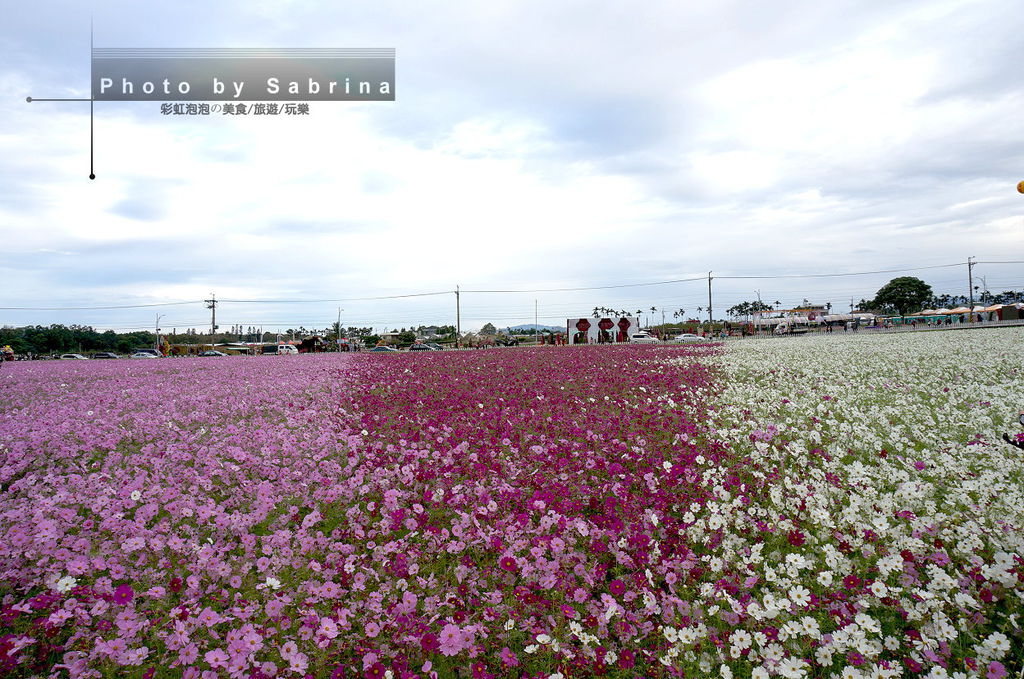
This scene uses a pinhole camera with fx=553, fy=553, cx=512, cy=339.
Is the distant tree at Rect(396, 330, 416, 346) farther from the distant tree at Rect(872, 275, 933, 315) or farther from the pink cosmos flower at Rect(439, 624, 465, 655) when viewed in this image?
the pink cosmos flower at Rect(439, 624, 465, 655)

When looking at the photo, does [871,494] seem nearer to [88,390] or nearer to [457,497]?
[457,497]

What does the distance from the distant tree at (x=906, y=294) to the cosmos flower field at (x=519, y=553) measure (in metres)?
131

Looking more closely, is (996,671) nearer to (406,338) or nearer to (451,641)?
(451,641)

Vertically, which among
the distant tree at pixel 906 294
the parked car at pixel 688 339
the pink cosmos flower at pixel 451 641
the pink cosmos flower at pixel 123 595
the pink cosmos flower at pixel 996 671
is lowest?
the pink cosmos flower at pixel 996 671

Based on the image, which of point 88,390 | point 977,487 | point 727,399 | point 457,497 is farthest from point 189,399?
point 977,487

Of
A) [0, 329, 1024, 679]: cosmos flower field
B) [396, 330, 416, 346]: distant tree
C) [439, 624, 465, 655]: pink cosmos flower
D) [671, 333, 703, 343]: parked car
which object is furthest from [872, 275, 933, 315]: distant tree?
[439, 624, 465, 655]: pink cosmos flower

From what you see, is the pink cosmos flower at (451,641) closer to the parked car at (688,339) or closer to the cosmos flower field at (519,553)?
the cosmos flower field at (519,553)

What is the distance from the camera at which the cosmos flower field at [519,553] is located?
285 centimetres

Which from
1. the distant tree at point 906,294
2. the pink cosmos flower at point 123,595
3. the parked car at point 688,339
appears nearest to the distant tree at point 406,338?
the parked car at point 688,339

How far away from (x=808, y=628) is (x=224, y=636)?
10.5 ft

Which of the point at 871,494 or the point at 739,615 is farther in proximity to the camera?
the point at 871,494

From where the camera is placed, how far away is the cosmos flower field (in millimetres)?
2852

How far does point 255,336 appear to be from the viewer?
136875 mm

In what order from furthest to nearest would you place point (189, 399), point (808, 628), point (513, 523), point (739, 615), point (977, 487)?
point (189, 399), point (977, 487), point (513, 523), point (739, 615), point (808, 628)
